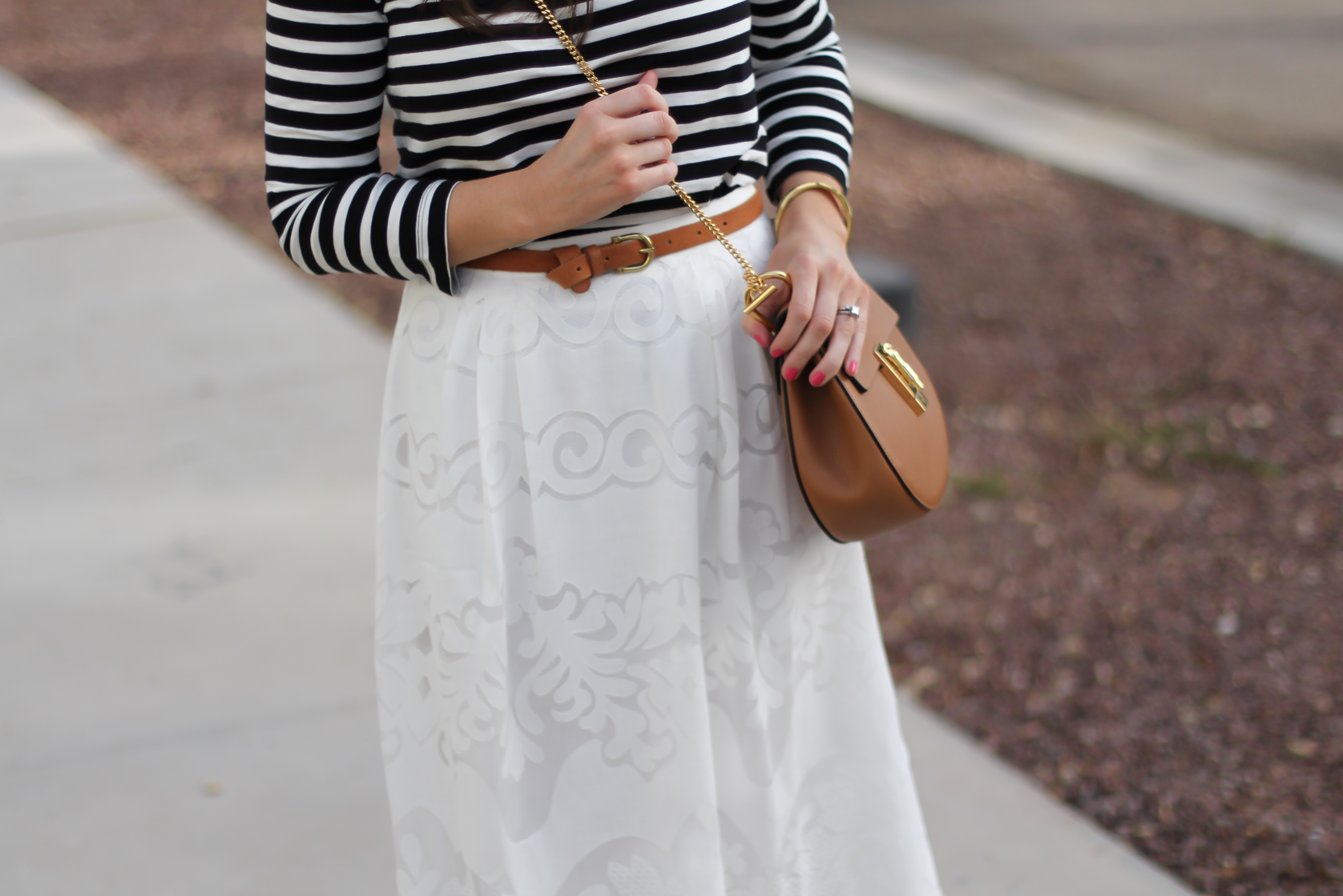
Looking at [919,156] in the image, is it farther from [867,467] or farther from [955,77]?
[867,467]

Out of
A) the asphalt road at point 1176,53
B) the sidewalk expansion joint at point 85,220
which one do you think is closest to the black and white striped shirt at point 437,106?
the sidewalk expansion joint at point 85,220

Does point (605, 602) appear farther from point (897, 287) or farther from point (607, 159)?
point (897, 287)

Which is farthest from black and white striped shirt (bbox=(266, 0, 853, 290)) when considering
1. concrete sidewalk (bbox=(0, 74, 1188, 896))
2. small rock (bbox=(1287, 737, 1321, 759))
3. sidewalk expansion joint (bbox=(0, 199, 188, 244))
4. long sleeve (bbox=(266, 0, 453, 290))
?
sidewalk expansion joint (bbox=(0, 199, 188, 244))

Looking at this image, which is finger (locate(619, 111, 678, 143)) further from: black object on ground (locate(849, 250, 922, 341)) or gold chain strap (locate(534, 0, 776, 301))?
black object on ground (locate(849, 250, 922, 341))

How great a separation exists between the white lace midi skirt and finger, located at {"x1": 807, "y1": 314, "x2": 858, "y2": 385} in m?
0.13

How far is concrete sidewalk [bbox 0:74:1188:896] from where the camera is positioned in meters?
2.44

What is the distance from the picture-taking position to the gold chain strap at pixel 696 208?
4.32ft

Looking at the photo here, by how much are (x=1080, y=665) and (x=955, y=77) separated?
17.9 feet

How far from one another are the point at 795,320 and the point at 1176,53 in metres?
7.96

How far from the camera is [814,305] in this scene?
4.63 feet

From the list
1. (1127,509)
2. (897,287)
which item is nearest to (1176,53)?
(897,287)

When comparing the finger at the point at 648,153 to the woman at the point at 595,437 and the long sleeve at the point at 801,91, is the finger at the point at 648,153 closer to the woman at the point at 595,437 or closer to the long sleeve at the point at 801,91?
the woman at the point at 595,437

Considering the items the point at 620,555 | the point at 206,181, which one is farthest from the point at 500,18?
the point at 206,181

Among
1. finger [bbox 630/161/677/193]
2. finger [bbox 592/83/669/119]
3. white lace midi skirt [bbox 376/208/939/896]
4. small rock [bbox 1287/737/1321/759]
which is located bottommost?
small rock [bbox 1287/737/1321/759]
